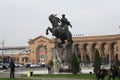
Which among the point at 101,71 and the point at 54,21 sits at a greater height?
the point at 54,21

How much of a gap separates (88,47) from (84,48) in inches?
122

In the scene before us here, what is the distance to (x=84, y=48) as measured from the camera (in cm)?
11962

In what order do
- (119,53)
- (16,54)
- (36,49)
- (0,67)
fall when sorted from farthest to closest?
(16,54), (36,49), (119,53), (0,67)

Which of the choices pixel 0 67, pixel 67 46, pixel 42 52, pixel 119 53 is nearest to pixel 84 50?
pixel 119 53

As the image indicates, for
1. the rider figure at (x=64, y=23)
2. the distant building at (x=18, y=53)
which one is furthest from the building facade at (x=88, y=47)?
the rider figure at (x=64, y=23)

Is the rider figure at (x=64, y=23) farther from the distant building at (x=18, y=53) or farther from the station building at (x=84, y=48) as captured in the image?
the distant building at (x=18, y=53)

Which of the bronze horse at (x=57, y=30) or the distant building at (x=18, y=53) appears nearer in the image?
the bronze horse at (x=57, y=30)

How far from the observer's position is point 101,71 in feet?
81.0

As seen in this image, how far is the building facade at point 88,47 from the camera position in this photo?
112 metres

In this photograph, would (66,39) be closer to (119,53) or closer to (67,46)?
(67,46)

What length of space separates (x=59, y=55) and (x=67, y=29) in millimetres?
3158

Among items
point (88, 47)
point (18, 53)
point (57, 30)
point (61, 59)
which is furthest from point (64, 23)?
point (18, 53)

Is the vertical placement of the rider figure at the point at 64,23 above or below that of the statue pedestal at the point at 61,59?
above

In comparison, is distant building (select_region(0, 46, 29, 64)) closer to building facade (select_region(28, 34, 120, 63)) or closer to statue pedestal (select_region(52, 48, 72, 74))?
building facade (select_region(28, 34, 120, 63))
